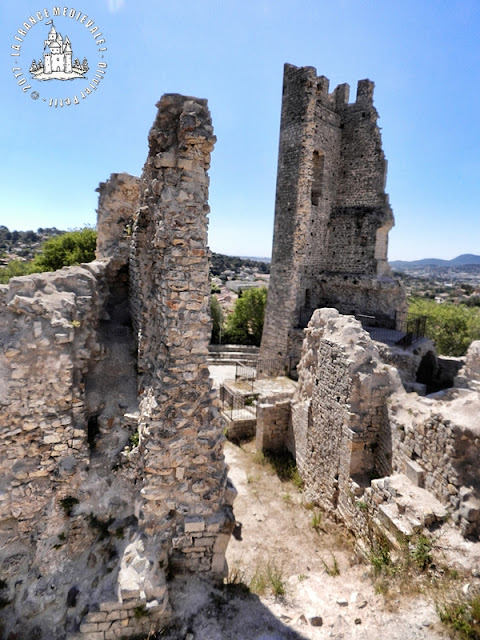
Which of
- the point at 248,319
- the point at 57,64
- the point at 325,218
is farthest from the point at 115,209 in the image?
the point at 248,319

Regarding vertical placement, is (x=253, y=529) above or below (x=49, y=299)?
below

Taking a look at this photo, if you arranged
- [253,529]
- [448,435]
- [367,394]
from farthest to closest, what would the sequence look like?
[253,529] < [367,394] < [448,435]

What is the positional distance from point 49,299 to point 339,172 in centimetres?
1624

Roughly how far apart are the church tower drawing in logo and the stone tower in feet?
33.1

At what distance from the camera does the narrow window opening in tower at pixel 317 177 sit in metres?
16.9

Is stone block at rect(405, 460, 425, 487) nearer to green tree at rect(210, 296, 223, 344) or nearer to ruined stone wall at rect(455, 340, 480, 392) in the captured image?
ruined stone wall at rect(455, 340, 480, 392)

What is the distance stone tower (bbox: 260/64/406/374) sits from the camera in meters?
15.8

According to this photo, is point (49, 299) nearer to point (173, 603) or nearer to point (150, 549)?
point (150, 549)

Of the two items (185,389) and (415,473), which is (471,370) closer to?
(415,473)

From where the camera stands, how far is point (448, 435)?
5285mm

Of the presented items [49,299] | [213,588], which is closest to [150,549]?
[213,588]

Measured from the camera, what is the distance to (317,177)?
17.1 m

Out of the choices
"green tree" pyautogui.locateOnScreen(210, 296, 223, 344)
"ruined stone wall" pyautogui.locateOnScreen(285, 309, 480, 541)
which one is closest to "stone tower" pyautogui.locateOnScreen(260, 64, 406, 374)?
"ruined stone wall" pyautogui.locateOnScreen(285, 309, 480, 541)

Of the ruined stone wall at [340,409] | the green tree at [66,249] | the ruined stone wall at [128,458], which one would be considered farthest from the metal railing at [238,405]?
the green tree at [66,249]
